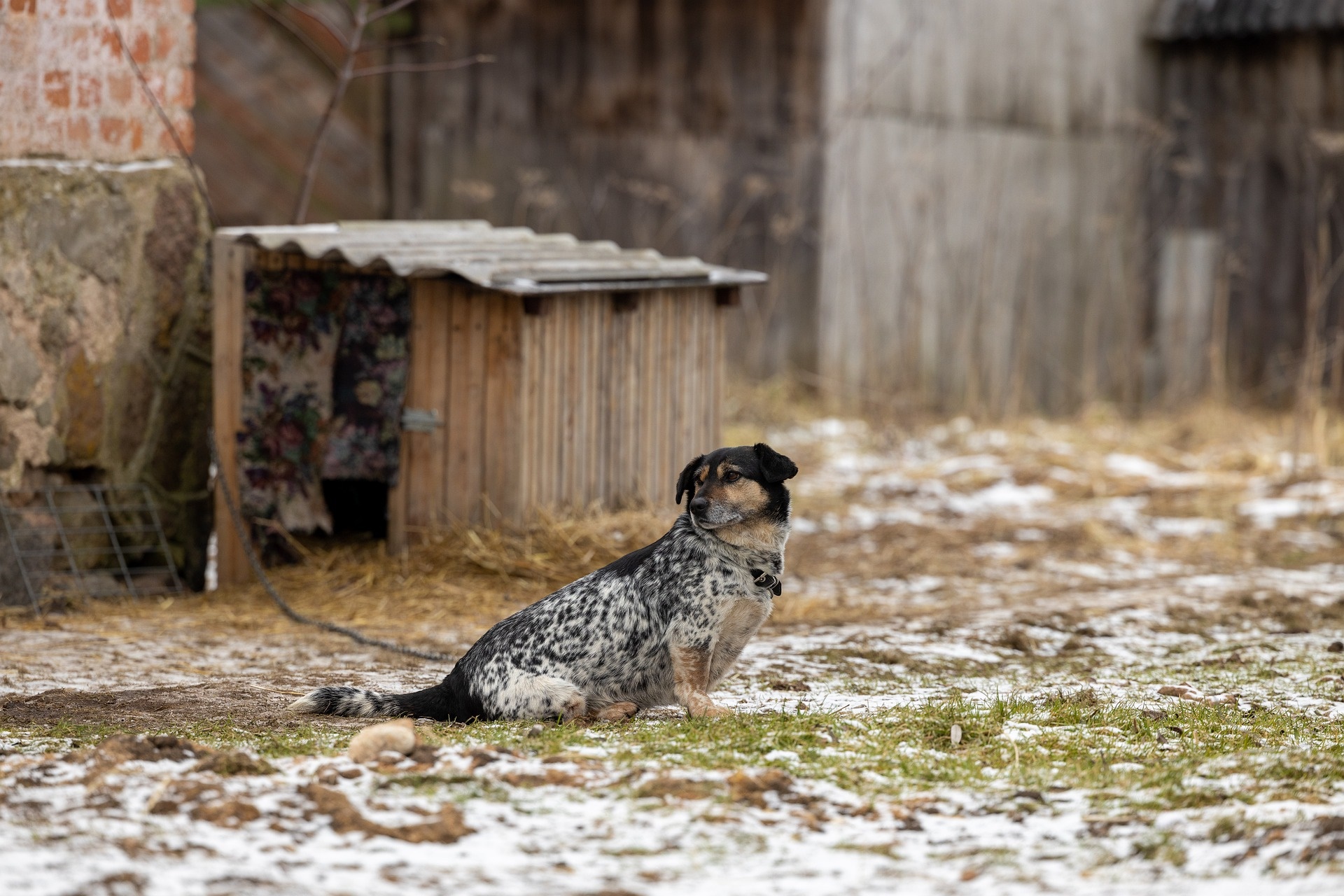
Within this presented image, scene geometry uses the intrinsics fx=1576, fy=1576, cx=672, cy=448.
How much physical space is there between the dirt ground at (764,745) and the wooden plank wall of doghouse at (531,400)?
0.79 feet

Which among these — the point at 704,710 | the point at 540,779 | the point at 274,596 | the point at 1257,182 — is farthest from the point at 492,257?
the point at 1257,182

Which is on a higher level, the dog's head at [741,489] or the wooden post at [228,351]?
the wooden post at [228,351]

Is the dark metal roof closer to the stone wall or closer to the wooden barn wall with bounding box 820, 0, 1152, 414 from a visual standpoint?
the wooden barn wall with bounding box 820, 0, 1152, 414

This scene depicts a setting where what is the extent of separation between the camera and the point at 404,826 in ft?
12.4

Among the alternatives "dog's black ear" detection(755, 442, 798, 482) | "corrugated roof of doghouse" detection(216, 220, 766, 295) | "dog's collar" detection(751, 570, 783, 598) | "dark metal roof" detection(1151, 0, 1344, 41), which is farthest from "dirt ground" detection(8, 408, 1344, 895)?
"dark metal roof" detection(1151, 0, 1344, 41)

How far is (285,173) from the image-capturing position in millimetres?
14984

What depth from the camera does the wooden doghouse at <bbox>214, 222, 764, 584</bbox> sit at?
734 centimetres

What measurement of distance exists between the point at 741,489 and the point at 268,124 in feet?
36.4

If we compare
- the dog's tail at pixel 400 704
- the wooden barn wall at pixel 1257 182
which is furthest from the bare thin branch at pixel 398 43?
the wooden barn wall at pixel 1257 182

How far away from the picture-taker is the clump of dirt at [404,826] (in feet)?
12.2

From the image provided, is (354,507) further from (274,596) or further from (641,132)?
(641,132)

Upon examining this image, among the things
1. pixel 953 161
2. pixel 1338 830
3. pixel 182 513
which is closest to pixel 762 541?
pixel 1338 830

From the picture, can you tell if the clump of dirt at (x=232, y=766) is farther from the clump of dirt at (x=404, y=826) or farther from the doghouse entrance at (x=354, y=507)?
the doghouse entrance at (x=354, y=507)

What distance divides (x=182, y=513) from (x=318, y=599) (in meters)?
1.12
